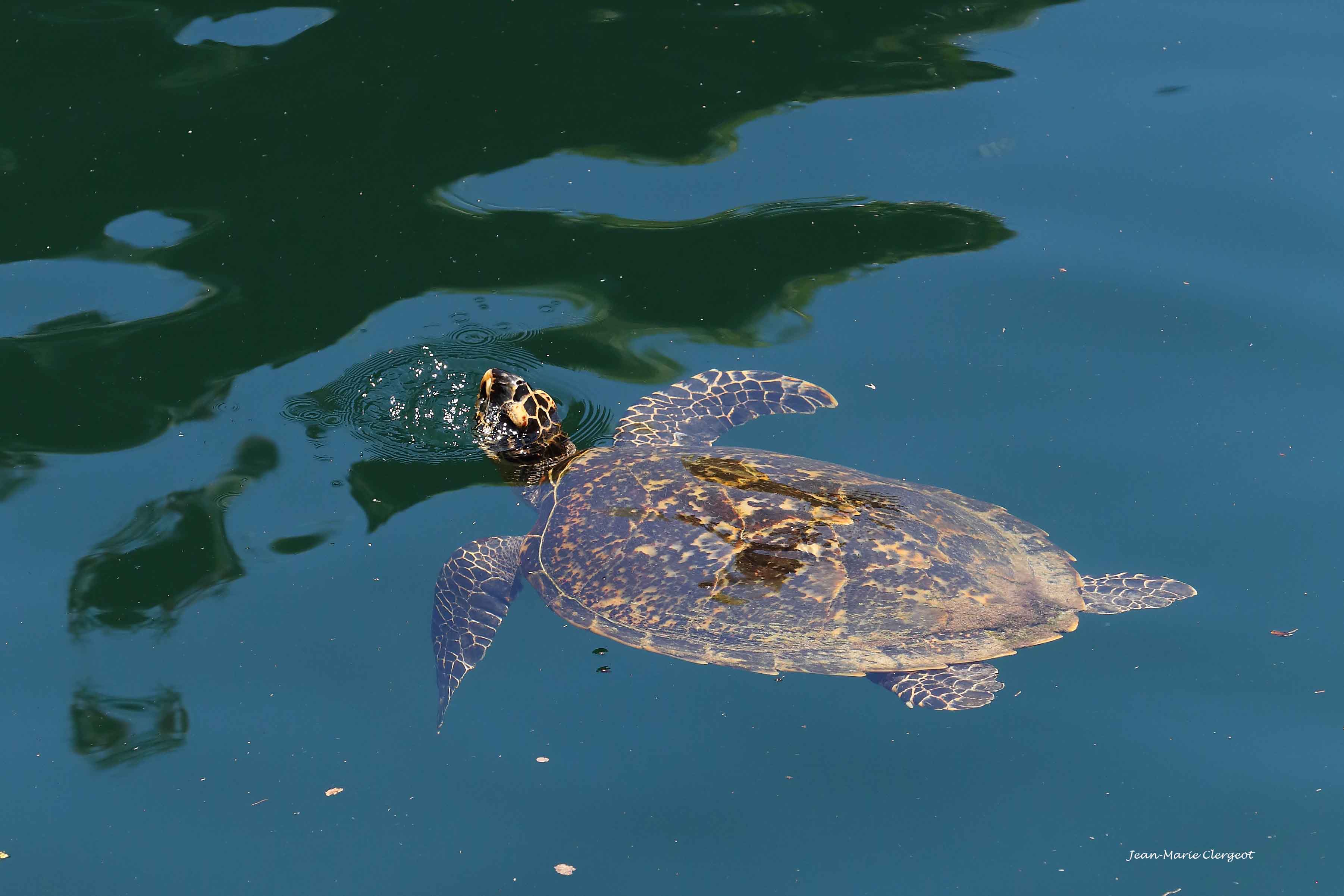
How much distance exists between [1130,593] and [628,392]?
3517 millimetres

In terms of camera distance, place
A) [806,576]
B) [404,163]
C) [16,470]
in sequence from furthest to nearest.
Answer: [404,163], [16,470], [806,576]

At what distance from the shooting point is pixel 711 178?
884cm

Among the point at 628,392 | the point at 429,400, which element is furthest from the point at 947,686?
the point at 429,400

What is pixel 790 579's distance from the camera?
5918mm

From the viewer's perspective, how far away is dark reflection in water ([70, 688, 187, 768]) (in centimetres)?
578

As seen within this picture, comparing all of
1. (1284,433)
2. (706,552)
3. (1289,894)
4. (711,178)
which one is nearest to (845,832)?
(706,552)

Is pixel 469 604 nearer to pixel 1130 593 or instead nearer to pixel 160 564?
pixel 160 564

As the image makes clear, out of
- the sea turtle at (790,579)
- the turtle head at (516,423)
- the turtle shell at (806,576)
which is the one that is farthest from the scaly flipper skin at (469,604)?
the turtle head at (516,423)

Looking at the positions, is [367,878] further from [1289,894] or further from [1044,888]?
[1289,894]

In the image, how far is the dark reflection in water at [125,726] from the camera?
5.78 m

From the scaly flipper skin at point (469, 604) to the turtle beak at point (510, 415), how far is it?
29.1 inches

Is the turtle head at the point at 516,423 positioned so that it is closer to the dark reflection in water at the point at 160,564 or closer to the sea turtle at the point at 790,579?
the sea turtle at the point at 790,579

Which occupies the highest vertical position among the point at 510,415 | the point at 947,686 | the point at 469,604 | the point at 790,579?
the point at 510,415

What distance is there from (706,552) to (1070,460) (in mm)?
2602
